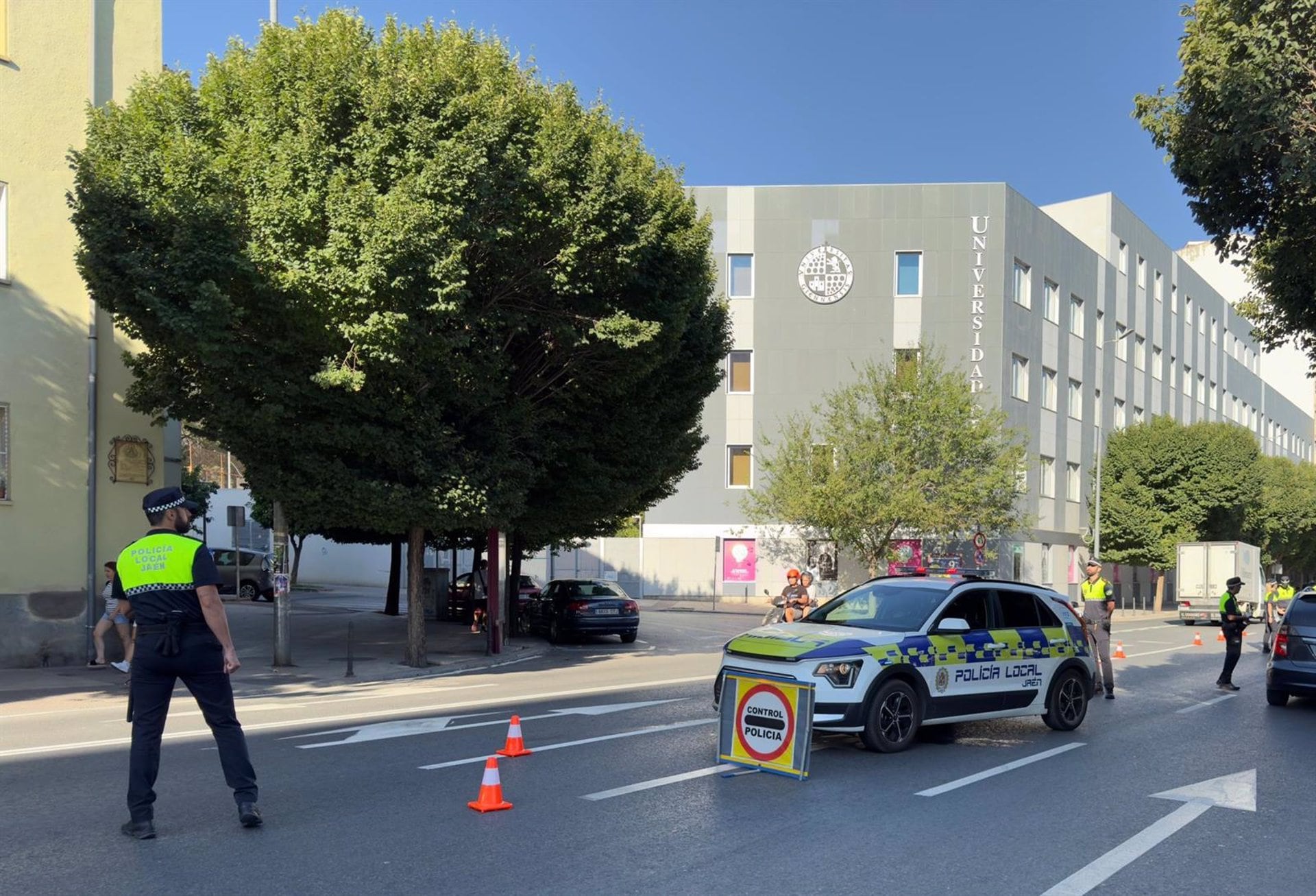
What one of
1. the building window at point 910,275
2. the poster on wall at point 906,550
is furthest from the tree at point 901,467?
the building window at point 910,275

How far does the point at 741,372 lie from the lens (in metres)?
45.4

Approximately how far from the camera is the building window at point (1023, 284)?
45553mm

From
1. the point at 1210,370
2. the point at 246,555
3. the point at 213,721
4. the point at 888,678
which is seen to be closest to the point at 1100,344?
the point at 1210,370

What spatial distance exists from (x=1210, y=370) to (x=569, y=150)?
6482 cm

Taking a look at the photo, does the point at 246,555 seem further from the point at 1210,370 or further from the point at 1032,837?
the point at 1210,370

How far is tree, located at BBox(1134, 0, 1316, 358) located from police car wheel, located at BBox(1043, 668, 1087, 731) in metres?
6.13

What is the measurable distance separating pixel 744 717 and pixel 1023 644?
3559mm

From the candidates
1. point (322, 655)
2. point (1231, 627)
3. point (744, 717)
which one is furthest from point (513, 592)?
point (744, 717)

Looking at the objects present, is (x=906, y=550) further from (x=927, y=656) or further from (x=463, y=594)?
(x=927, y=656)

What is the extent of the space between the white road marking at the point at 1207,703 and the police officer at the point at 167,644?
1132cm

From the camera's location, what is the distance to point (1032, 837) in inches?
282

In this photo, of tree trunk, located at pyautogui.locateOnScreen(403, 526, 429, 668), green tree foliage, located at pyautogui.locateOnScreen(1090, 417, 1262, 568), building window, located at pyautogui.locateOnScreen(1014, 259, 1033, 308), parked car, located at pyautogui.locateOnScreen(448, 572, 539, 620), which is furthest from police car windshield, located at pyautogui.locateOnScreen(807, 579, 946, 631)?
green tree foliage, located at pyautogui.locateOnScreen(1090, 417, 1262, 568)

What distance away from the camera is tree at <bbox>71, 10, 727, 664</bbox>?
14945mm

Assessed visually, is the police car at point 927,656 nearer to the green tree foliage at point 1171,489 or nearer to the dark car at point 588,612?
the dark car at point 588,612
